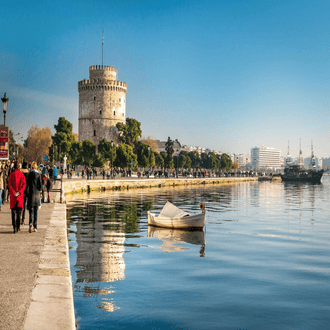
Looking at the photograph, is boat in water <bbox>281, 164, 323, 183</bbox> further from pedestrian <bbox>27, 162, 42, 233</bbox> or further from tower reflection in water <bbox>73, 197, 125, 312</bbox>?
pedestrian <bbox>27, 162, 42, 233</bbox>

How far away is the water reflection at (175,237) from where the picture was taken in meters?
15.3

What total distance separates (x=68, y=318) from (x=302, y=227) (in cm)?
1887

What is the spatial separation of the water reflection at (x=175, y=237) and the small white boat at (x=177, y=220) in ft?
0.80

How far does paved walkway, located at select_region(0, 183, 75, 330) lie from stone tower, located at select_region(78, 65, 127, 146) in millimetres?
86286

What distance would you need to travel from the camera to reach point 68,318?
532 centimetres

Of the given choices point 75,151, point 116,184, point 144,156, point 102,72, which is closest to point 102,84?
point 102,72

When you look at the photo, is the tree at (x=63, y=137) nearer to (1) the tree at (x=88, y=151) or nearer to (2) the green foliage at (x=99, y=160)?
(1) the tree at (x=88, y=151)

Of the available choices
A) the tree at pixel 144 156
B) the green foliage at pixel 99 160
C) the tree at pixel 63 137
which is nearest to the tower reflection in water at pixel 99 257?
the tree at pixel 63 137

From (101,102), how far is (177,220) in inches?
3156

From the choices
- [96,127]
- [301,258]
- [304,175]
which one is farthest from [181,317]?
[304,175]

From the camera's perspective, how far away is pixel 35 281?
6781 mm

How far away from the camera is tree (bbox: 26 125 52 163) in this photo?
384ft

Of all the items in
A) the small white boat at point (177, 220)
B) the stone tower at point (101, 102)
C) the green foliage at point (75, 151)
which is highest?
the stone tower at point (101, 102)

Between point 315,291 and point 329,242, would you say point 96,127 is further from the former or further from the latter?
point 315,291
